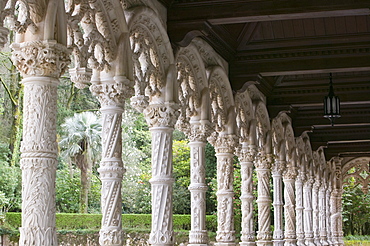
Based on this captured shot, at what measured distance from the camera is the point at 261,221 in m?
14.3

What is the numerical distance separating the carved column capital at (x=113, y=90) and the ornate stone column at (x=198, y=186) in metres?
3.18

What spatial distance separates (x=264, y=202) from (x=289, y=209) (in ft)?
10.4

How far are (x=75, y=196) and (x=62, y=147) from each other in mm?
2121

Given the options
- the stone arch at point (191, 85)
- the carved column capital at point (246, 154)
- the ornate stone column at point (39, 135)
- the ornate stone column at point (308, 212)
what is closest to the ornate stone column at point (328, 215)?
the ornate stone column at point (308, 212)

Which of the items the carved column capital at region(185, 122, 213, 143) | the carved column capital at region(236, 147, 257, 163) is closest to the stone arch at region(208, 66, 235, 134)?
→ the carved column capital at region(185, 122, 213, 143)

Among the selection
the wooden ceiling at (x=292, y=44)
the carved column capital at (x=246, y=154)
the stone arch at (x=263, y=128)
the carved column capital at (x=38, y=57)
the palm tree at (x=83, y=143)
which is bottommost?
the carved column capital at (x=38, y=57)

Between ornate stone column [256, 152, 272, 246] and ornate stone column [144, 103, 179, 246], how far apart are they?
5976 millimetres

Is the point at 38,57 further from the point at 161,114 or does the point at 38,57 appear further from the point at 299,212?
the point at 299,212

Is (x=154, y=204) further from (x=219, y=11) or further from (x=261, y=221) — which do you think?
(x=261, y=221)

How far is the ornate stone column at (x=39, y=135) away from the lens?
5.53 metres

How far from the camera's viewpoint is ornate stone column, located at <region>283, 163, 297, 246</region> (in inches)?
680

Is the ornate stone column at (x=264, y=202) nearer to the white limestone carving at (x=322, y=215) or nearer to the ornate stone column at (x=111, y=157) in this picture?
the ornate stone column at (x=111, y=157)

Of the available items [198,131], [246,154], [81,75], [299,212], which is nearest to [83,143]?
[299,212]

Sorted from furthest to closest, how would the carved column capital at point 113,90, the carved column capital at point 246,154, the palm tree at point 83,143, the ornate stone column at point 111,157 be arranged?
the palm tree at point 83,143, the carved column capital at point 246,154, the carved column capital at point 113,90, the ornate stone column at point 111,157
